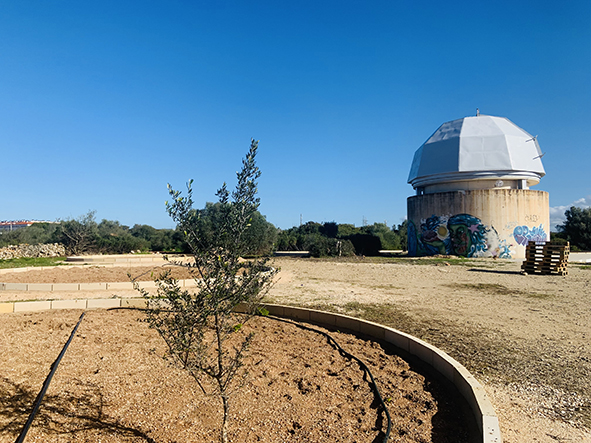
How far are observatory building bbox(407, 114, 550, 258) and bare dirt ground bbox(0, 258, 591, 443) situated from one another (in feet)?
38.6

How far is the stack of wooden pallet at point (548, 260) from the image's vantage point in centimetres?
1512

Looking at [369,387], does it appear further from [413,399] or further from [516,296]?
[516,296]

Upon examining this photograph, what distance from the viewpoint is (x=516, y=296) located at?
390 inches

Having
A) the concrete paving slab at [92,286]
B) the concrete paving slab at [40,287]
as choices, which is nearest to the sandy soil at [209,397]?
the concrete paving slab at [92,286]

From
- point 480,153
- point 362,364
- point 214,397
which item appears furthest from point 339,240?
point 214,397

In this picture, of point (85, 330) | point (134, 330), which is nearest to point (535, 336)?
point (134, 330)

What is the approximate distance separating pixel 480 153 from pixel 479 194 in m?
3.80

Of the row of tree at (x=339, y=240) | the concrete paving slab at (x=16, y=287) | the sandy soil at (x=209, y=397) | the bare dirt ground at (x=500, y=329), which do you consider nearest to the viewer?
the sandy soil at (x=209, y=397)

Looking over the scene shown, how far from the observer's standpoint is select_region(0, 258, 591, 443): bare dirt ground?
3.27m

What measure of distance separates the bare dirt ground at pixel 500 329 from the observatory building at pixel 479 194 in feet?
38.6

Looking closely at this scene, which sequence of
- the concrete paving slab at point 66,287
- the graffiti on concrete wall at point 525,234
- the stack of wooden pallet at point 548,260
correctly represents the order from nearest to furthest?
the concrete paving slab at point 66,287
the stack of wooden pallet at point 548,260
the graffiti on concrete wall at point 525,234

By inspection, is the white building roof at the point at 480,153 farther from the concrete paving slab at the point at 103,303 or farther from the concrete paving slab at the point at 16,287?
the concrete paving slab at the point at 16,287

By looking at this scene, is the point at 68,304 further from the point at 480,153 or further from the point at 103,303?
the point at 480,153

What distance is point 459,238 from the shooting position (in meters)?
25.5
